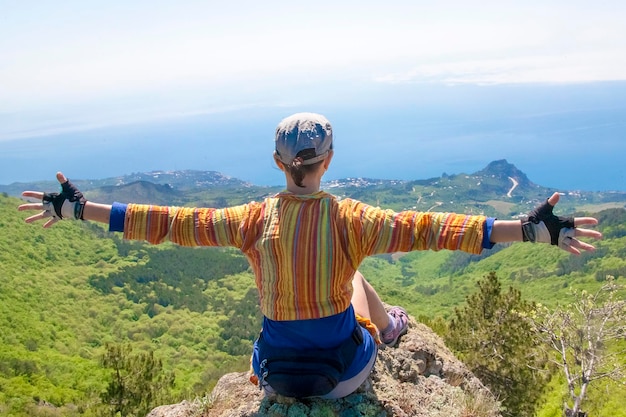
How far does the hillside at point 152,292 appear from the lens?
69.7 meters

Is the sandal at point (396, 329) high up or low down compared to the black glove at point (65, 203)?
down

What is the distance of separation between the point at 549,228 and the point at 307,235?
156 centimetres

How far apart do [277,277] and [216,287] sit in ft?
398

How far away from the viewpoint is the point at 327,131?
340cm

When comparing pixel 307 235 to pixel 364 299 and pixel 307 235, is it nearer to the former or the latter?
pixel 307 235

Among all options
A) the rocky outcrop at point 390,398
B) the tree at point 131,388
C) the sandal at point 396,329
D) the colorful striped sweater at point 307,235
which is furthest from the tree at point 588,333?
the tree at point 131,388

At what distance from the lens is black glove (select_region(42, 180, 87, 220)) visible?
3.60m

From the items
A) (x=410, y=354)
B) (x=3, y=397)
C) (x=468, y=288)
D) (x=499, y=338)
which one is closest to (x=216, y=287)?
(x=468, y=288)

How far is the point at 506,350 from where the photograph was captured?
47.1ft

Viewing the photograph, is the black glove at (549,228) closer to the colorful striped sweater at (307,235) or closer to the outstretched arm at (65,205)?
the colorful striped sweater at (307,235)

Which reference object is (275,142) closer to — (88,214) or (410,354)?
(88,214)

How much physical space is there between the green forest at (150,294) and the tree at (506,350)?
124ft

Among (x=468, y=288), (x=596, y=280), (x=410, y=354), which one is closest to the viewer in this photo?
(x=410, y=354)

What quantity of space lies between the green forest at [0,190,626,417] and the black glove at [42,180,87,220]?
142 feet
